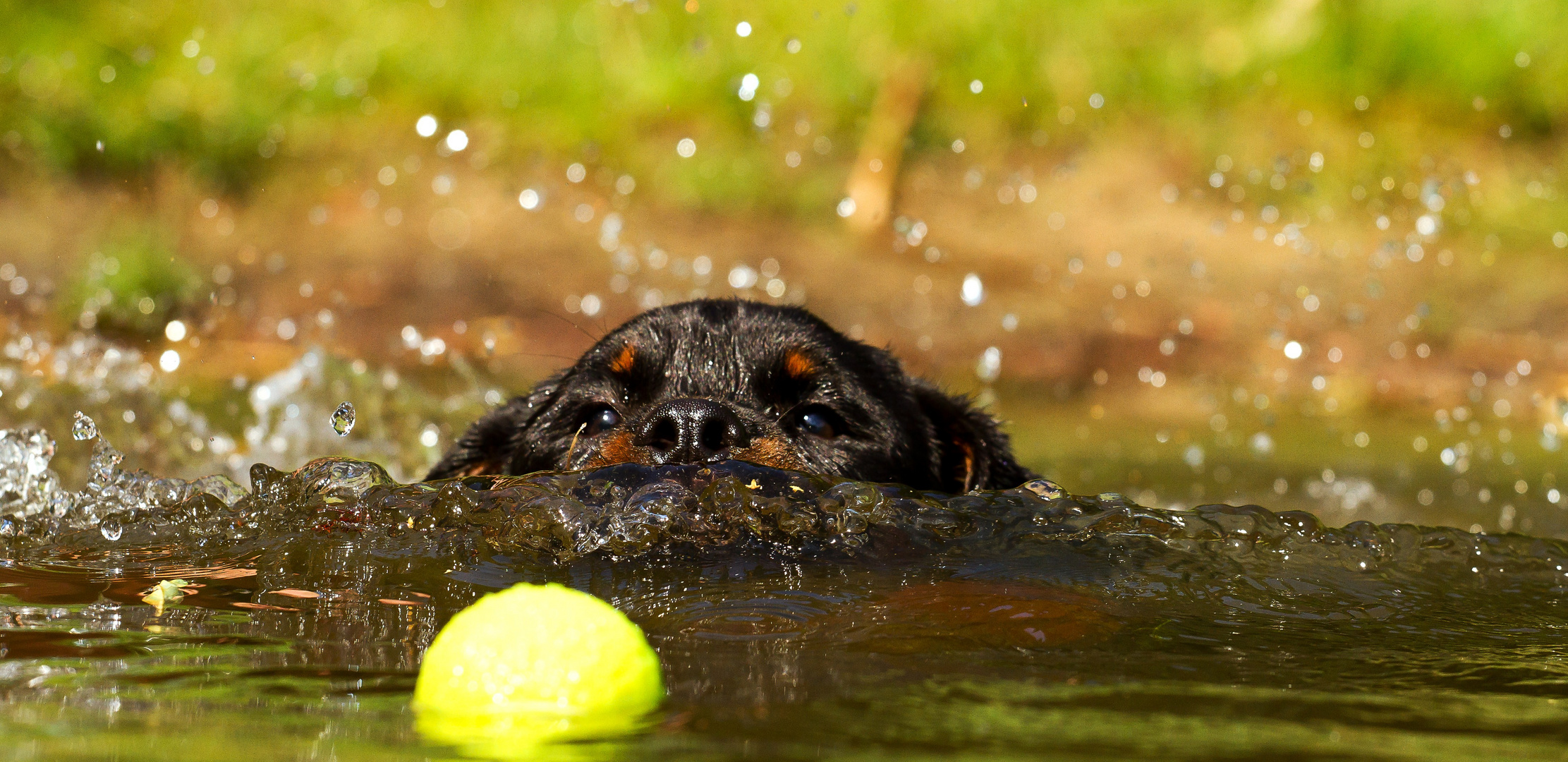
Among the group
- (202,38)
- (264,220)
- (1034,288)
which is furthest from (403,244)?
(1034,288)

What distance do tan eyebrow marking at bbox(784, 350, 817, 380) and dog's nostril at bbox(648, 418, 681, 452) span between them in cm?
59

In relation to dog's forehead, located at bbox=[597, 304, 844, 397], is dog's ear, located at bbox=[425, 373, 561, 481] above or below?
below

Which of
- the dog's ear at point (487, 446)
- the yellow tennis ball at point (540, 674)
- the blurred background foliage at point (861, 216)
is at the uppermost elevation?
the blurred background foliage at point (861, 216)

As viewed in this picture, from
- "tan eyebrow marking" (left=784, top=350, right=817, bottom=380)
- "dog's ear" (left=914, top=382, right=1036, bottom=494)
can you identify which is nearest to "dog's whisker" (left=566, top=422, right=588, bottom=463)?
"tan eyebrow marking" (left=784, top=350, right=817, bottom=380)

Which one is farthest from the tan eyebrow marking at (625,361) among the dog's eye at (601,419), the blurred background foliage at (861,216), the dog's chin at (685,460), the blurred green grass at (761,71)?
the blurred green grass at (761,71)

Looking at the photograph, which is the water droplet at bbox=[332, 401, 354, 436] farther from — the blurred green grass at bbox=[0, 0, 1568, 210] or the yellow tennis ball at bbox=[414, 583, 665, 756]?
the blurred green grass at bbox=[0, 0, 1568, 210]

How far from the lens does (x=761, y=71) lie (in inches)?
457

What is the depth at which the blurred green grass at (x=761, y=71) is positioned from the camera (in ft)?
36.8

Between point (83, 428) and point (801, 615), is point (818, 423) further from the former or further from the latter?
point (83, 428)

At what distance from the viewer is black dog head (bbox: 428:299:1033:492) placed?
3.88m

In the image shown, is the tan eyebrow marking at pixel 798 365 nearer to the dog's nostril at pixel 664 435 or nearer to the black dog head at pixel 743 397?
the black dog head at pixel 743 397

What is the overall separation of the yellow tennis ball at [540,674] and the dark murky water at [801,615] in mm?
71

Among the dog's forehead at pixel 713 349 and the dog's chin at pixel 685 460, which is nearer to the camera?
the dog's chin at pixel 685 460

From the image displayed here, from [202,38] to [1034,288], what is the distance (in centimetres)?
706
